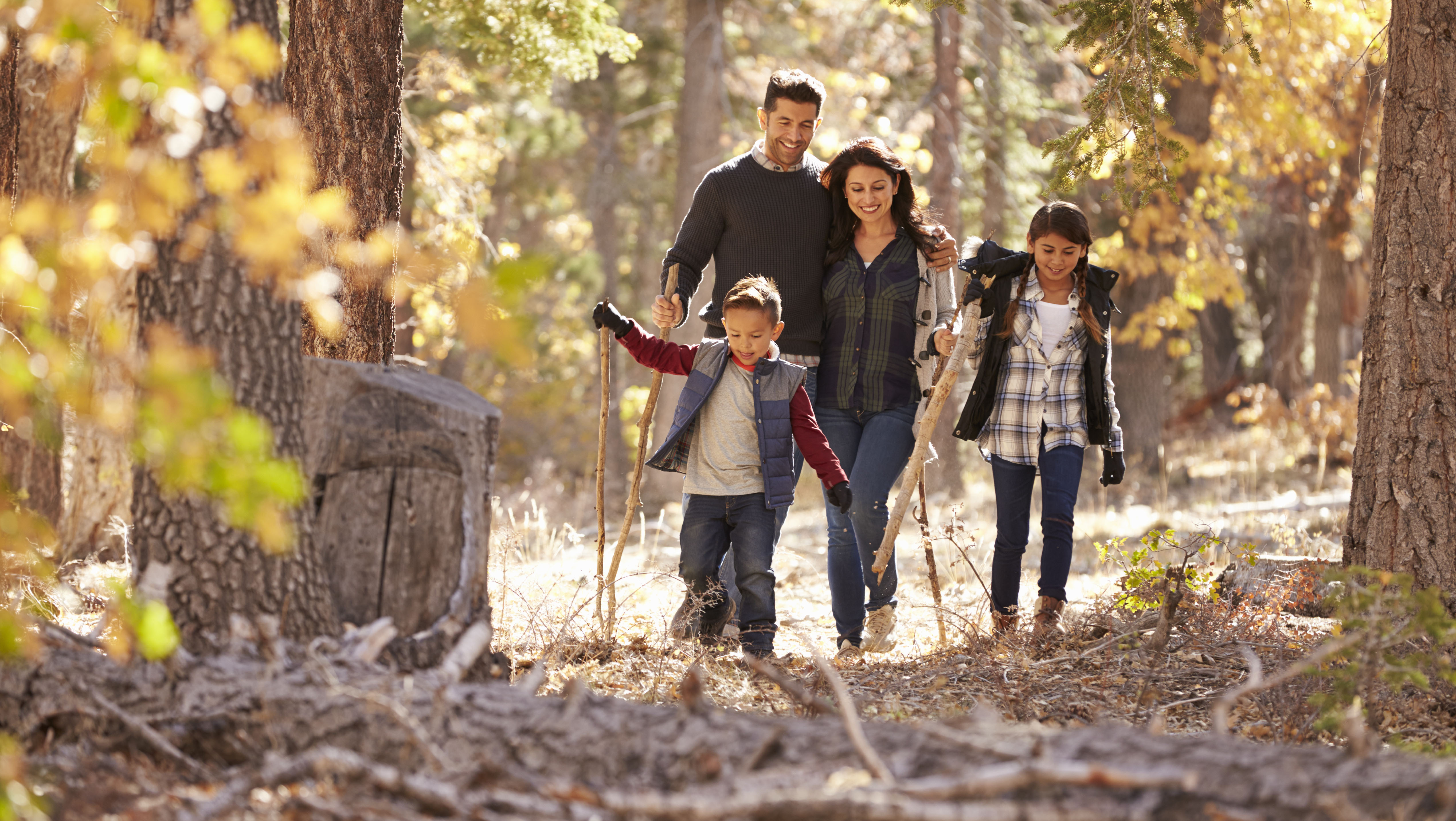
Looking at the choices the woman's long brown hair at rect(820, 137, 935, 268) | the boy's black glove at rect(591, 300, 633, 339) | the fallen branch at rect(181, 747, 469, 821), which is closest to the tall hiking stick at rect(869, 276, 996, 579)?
the woman's long brown hair at rect(820, 137, 935, 268)

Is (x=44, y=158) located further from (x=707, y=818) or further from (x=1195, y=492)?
(x=1195, y=492)

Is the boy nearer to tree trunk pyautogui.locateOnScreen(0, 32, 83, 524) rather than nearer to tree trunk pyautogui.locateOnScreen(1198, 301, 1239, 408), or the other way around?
tree trunk pyautogui.locateOnScreen(0, 32, 83, 524)

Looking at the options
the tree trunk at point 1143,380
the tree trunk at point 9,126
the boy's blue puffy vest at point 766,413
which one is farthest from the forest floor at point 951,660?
the tree trunk at point 1143,380

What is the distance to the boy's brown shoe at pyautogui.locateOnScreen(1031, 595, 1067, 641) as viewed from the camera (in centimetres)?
456

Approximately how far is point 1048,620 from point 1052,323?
1282 millimetres

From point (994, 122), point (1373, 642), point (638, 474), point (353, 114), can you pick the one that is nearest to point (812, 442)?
point (638, 474)

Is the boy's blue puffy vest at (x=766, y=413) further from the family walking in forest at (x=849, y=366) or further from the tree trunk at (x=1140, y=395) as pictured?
the tree trunk at (x=1140, y=395)

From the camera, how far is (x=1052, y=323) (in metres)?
4.76

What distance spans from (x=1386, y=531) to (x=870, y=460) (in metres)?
2.02

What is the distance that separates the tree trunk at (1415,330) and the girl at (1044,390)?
3.25 ft

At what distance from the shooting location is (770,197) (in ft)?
16.1

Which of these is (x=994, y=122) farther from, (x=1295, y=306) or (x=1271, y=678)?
(x=1271, y=678)

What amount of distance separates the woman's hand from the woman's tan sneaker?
1.18m

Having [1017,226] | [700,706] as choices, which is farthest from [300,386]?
[1017,226]
